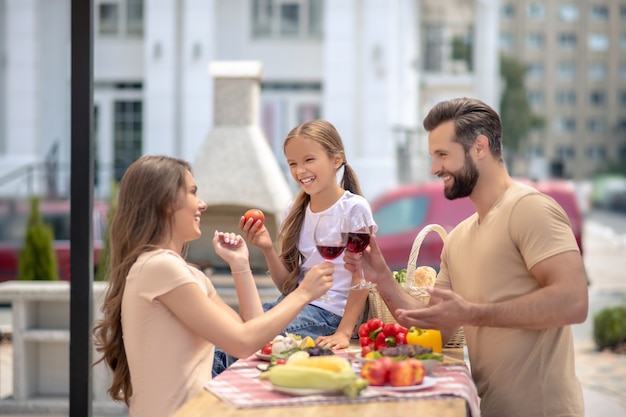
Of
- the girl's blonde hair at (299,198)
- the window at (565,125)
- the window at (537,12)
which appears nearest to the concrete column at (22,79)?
the girl's blonde hair at (299,198)

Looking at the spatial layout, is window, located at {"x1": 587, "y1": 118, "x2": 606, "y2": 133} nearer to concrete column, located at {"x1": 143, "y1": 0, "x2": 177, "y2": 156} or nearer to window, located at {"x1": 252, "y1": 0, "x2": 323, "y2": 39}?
window, located at {"x1": 252, "y1": 0, "x2": 323, "y2": 39}

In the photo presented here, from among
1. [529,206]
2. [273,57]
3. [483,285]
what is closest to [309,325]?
[483,285]

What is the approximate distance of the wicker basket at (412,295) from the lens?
8.66 feet

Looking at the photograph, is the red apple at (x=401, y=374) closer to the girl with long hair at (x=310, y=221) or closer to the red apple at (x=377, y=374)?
the red apple at (x=377, y=374)

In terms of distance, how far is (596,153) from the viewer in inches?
4053

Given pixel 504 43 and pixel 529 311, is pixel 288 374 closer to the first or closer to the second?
pixel 529 311

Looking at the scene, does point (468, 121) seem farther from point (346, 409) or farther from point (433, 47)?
point (433, 47)

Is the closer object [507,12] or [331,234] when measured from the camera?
[331,234]

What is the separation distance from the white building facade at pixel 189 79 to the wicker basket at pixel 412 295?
1337 centimetres

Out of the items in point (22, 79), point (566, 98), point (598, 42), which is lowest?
point (22, 79)

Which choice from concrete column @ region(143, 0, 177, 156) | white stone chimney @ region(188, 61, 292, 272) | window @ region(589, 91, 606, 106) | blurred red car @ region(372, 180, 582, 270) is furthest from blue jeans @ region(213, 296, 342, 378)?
window @ region(589, 91, 606, 106)

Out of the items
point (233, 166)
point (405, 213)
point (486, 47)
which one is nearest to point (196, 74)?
point (405, 213)

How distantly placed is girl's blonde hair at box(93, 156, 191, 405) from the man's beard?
650 millimetres

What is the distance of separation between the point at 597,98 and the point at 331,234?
104 m
